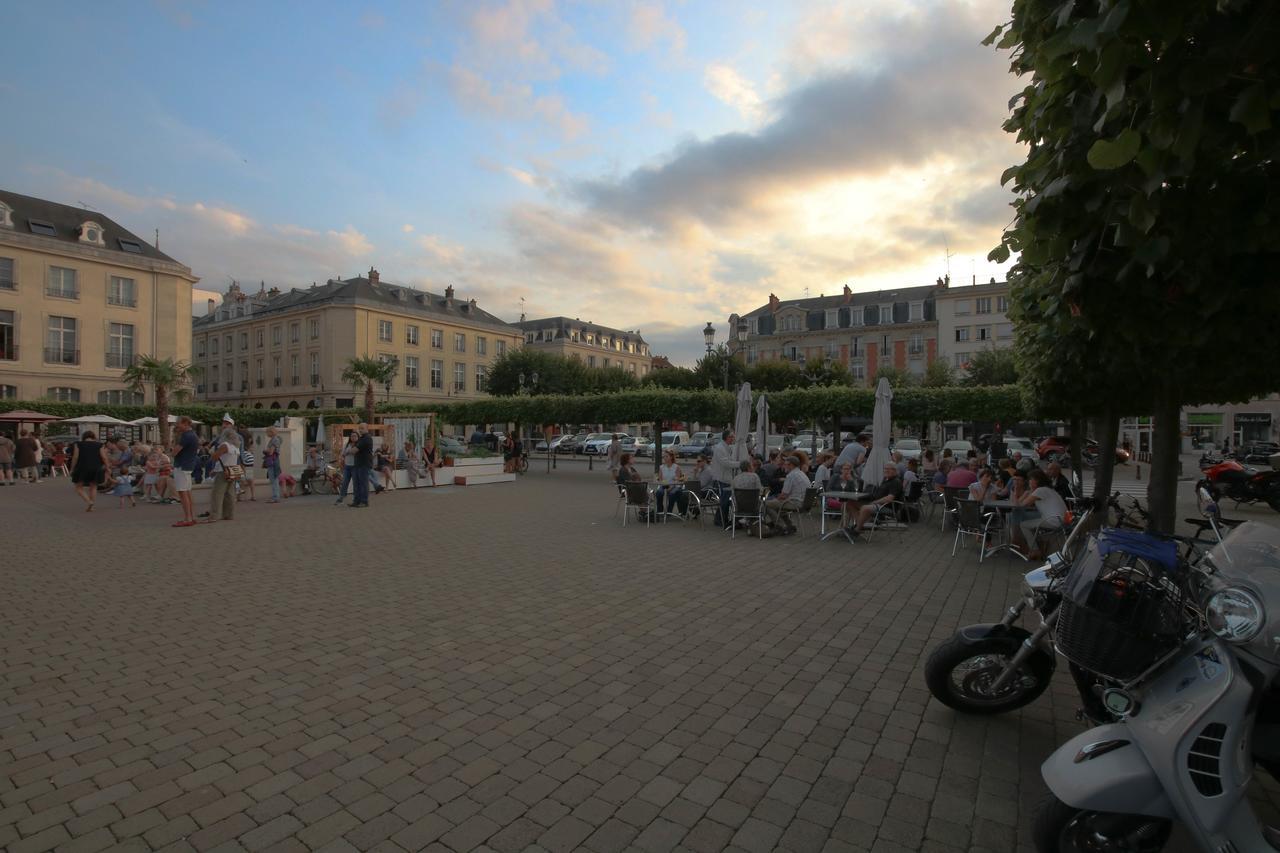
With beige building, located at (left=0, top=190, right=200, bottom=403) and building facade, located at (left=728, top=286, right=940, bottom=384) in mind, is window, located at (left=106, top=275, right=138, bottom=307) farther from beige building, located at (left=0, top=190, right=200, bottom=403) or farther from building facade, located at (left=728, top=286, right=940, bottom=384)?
building facade, located at (left=728, top=286, right=940, bottom=384)

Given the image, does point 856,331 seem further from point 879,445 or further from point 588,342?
point 879,445

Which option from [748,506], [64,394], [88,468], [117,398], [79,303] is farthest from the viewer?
[117,398]

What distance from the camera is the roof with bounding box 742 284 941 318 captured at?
67500mm

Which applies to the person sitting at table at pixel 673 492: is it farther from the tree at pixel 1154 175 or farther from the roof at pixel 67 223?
the roof at pixel 67 223

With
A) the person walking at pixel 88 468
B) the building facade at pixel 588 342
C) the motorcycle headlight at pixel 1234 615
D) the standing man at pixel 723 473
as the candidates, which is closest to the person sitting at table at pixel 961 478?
the standing man at pixel 723 473

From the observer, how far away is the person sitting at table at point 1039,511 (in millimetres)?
7906

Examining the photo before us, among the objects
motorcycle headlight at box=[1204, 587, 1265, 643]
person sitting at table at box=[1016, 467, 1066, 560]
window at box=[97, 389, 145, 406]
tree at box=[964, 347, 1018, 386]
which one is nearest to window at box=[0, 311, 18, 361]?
window at box=[97, 389, 145, 406]

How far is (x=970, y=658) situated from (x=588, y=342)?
7845cm

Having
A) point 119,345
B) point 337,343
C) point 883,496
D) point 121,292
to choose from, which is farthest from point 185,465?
point 337,343

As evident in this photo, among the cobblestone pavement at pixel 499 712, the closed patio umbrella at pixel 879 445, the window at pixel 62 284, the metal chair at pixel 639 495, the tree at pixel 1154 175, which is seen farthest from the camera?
the window at pixel 62 284

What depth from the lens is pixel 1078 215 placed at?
3143mm

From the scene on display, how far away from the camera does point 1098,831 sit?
7.75 feet

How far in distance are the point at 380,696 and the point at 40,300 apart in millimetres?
47632

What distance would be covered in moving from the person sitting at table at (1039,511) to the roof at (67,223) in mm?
49690
